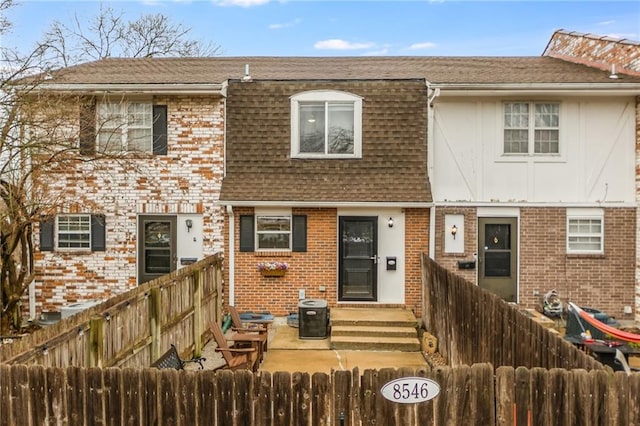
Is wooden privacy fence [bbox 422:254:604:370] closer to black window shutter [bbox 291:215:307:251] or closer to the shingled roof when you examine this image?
black window shutter [bbox 291:215:307:251]

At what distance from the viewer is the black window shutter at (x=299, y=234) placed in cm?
1145

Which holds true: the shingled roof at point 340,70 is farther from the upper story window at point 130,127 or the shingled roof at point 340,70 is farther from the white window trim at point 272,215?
the white window trim at point 272,215

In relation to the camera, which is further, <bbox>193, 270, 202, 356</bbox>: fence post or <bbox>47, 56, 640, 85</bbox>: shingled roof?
<bbox>47, 56, 640, 85</bbox>: shingled roof

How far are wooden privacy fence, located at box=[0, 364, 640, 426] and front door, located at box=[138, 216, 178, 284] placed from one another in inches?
301

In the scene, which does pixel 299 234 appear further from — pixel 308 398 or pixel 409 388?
pixel 409 388

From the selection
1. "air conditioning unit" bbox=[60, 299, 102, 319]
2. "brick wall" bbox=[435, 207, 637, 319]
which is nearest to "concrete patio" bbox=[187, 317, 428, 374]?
"air conditioning unit" bbox=[60, 299, 102, 319]

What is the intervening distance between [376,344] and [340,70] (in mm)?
8348

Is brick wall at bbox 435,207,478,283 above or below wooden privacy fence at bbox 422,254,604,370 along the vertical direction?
above

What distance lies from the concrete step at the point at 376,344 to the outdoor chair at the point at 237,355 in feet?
6.57

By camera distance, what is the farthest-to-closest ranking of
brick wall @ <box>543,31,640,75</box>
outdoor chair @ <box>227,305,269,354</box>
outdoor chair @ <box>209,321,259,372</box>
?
brick wall @ <box>543,31,640,75</box>
outdoor chair @ <box>227,305,269,354</box>
outdoor chair @ <box>209,321,259,372</box>

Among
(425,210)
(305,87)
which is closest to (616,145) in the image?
(425,210)

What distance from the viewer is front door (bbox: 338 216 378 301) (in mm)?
11492

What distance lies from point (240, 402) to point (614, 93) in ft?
36.4

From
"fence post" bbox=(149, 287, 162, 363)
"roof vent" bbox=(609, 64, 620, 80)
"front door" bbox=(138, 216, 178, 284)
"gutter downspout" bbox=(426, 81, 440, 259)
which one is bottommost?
"fence post" bbox=(149, 287, 162, 363)
